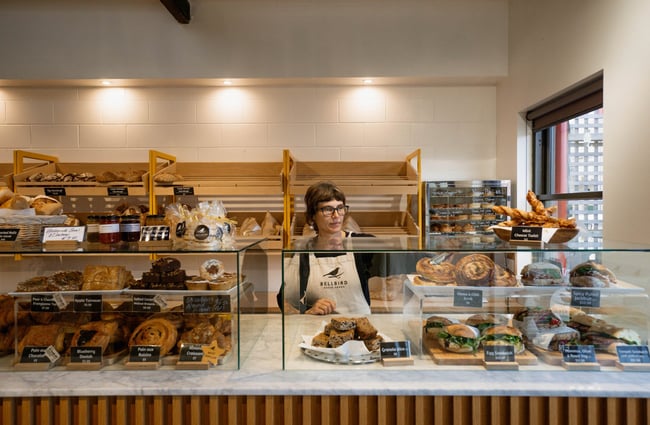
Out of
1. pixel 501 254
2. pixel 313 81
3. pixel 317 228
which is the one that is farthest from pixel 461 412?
pixel 313 81

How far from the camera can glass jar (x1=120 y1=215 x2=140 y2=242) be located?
1569 millimetres

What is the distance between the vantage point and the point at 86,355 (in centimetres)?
131

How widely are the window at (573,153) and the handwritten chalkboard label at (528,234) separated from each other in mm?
1089

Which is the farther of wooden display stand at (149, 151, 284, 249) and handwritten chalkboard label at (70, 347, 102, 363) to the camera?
wooden display stand at (149, 151, 284, 249)

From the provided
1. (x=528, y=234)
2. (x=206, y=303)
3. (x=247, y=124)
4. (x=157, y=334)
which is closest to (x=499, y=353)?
(x=528, y=234)

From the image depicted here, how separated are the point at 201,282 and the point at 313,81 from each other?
8.47 ft

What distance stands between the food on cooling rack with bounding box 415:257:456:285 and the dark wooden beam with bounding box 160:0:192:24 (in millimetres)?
2828

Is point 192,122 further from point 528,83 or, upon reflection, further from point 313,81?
point 528,83

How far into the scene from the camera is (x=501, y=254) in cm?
138

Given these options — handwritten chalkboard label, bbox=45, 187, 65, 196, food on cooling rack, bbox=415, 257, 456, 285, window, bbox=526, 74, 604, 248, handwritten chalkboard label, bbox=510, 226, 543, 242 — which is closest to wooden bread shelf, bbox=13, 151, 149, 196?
handwritten chalkboard label, bbox=45, 187, 65, 196

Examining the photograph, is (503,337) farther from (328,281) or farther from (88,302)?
(88,302)

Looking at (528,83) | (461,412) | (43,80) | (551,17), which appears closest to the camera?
(461,412)

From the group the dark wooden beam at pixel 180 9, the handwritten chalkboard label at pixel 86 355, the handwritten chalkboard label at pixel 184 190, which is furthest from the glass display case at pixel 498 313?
the dark wooden beam at pixel 180 9

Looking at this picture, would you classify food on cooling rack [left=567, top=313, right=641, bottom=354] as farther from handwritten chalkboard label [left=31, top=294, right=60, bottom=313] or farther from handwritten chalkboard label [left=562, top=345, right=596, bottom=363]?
handwritten chalkboard label [left=31, top=294, right=60, bottom=313]
